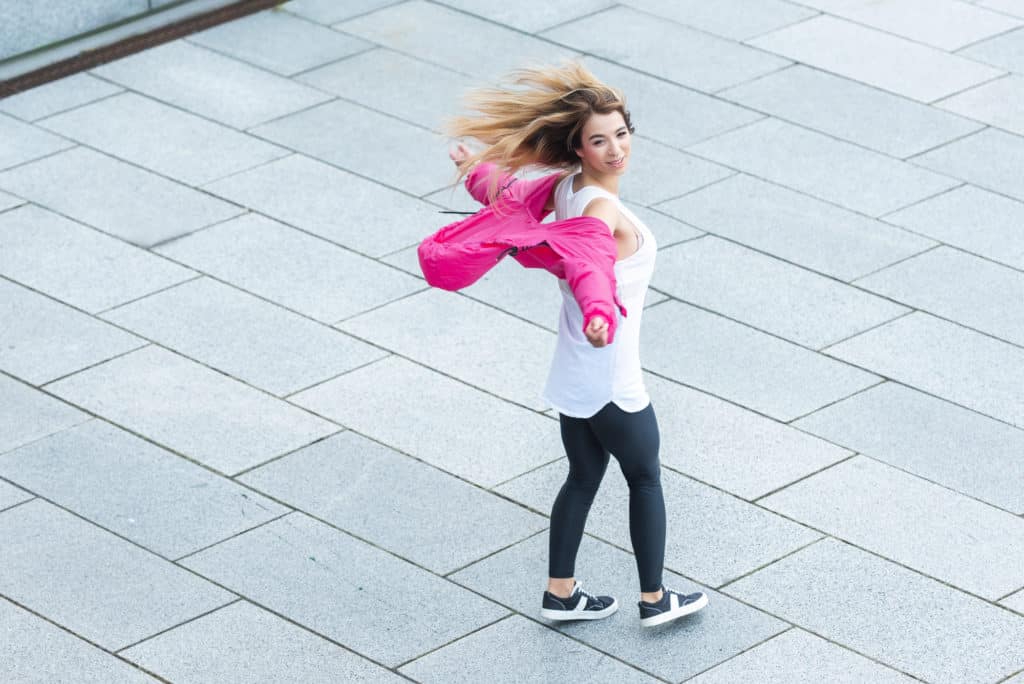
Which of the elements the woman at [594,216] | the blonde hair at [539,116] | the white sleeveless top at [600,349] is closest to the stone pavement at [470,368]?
the woman at [594,216]

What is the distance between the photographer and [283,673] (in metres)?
6.39

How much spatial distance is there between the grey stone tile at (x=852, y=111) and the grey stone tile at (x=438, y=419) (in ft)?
12.5

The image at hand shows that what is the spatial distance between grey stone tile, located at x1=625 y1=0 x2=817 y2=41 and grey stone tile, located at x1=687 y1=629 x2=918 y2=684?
21.8 feet

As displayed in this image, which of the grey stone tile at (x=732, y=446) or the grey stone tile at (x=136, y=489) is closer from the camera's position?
the grey stone tile at (x=136, y=489)

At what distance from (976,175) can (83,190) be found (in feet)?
17.3

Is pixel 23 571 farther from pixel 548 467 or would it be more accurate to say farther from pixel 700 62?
pixel 700 62

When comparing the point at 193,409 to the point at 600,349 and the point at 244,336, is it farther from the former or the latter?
the point at 600,349

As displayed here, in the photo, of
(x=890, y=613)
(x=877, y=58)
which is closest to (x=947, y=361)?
(x=890, y=613)

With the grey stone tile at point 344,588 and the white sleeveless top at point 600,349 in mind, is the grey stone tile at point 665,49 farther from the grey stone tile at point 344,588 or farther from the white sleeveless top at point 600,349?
the white sleeveless top at point 600,349

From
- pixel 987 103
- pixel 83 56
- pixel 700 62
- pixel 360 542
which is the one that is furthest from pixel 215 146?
pixel 987 103

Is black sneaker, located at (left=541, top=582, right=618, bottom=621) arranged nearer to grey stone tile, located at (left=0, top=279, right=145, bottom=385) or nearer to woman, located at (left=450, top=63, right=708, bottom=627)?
woman, located at (left=450, top=63, right=708, bottom=627)

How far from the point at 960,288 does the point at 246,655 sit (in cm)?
453

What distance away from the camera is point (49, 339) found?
8.60 m

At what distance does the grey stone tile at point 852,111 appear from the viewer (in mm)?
10859
